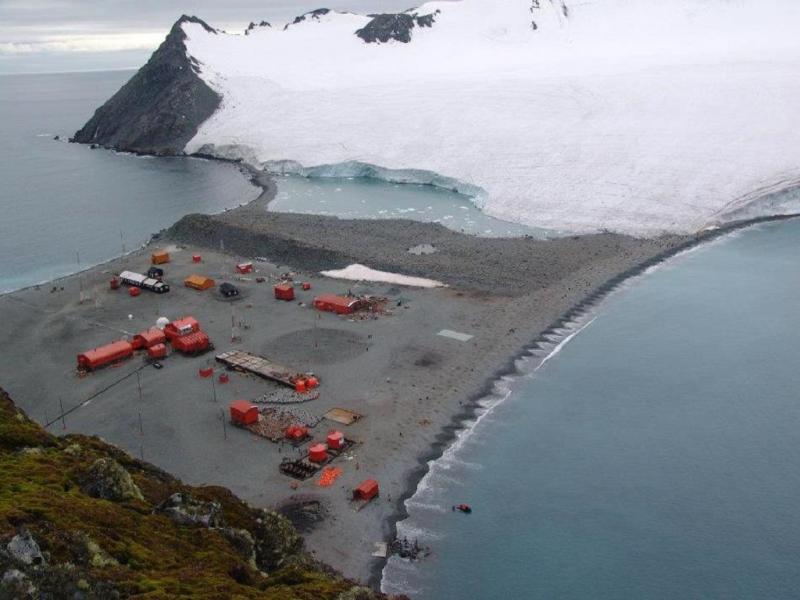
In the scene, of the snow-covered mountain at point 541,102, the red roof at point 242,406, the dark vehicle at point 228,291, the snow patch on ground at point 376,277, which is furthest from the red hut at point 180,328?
the snow-covered mountain at point 541,102

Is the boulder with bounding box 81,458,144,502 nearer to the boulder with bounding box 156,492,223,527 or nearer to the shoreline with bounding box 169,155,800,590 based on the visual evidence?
the boulder with bounding box 156,492,223,527

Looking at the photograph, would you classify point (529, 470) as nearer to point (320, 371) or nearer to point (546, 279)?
point (320, 371)

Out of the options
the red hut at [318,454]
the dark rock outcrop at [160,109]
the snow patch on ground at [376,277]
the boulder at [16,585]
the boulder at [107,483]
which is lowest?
the red hut at [318,454]

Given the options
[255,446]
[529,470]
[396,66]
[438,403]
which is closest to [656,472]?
[529,470]

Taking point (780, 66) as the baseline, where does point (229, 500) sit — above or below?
below

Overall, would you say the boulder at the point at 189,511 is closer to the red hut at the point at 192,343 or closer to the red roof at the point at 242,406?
the red roof at the point at 242,406
